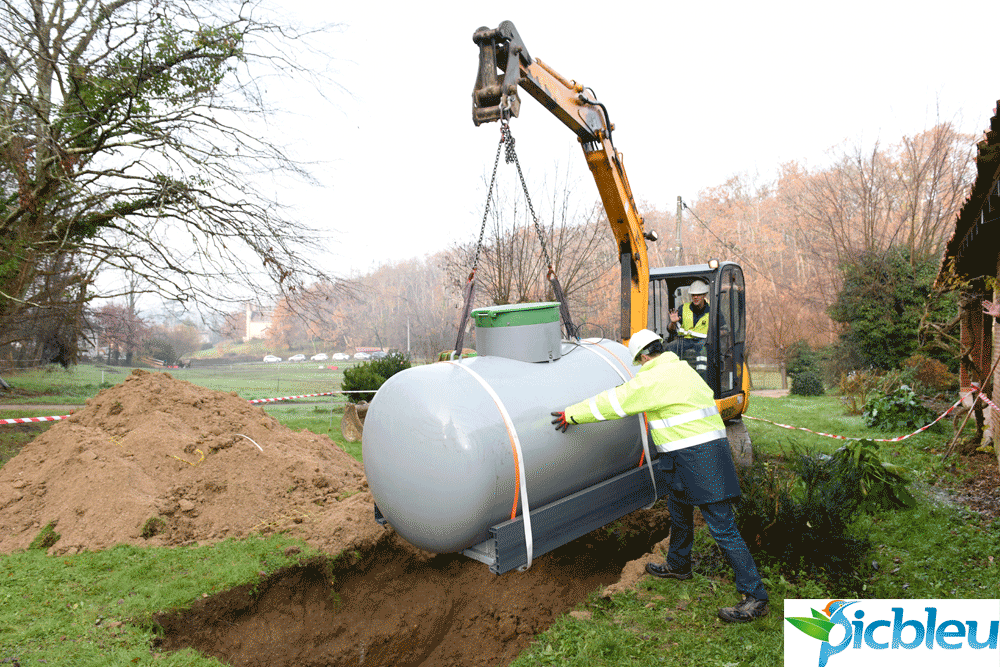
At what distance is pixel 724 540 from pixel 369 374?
1008 cm

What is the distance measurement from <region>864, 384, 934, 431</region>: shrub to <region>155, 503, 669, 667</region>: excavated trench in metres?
8.17

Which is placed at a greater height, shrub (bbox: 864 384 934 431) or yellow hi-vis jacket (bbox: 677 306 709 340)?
yellow hi-vis jacket (bbox: 677 306 709 340)

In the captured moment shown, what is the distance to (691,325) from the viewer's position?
732cm

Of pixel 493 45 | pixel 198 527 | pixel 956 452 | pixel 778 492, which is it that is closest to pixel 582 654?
pixel 778 492

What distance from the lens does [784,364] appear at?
2412cm

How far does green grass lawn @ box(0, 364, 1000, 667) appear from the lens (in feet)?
13.2

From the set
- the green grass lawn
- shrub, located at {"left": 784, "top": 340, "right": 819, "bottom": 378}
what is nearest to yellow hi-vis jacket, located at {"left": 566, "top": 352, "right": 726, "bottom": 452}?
the green grass lawn

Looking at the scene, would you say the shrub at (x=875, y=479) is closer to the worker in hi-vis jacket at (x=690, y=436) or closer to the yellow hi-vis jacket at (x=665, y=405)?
the worker in hi-vis jacket at (x=690, y=436)

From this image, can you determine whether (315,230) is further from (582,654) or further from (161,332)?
(161,332)

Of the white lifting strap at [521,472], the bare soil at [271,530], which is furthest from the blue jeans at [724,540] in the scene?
the white lifting strap at [521,472]

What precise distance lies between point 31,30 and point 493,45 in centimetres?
822

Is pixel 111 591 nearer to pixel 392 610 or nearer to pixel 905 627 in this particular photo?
pixel 392 610

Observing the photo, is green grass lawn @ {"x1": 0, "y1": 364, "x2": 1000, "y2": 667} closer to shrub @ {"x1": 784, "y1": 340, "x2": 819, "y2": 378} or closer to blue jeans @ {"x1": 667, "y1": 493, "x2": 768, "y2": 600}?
blue jeans @ {"x1": 667, "y1": 493, "x2": 768, "y2": 600}

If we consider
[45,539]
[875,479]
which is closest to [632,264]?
[875,479]
